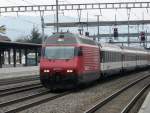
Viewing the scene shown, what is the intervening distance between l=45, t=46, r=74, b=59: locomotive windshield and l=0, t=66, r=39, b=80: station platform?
19112 mm

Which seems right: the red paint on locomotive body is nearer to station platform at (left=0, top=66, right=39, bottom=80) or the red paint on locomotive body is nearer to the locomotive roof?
the locomotive roof

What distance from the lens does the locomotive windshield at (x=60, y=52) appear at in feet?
81.6

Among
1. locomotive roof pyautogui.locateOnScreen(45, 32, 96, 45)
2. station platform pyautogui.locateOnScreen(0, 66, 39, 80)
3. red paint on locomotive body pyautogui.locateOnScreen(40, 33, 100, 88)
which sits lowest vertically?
station platform pyautogui.locateOnScreen(0, 66, 39, 80)

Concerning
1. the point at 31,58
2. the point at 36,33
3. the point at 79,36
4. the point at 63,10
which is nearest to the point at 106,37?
the point at 36,33

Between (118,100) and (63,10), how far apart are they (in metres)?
32.9

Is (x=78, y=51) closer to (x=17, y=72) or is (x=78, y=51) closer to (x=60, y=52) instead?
(x=60, y=52)

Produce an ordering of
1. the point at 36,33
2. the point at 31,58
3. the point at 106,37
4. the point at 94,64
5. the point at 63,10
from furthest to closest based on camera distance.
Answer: the point at 106,37 < the point at 36,33 < the point at 31,58 < the point at 63,10 < the point at 94,64

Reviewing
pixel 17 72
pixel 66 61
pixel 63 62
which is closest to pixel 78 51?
pixel 66 61

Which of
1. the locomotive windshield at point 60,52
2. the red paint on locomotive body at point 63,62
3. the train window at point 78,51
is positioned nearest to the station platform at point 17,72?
the red paint on locomotive body at point 63,62

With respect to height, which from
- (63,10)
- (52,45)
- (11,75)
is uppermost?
(63,10)

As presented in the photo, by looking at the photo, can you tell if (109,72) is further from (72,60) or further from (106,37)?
(106,37)

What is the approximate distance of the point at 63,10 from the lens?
53.6 metres

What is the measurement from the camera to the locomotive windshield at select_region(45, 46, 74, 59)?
24875 millimetres

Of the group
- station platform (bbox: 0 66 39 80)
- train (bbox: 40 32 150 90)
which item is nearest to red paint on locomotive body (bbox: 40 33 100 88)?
train (bbox: 40 32 150 90)
